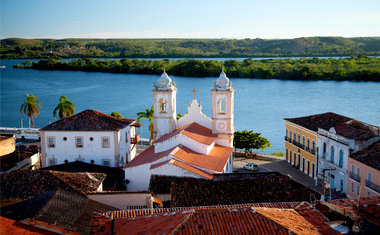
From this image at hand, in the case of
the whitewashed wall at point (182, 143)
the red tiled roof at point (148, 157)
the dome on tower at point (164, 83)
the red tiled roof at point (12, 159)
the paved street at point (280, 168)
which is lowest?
the paved street at point (280, 168)

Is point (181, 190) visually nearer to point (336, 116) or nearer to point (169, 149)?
point (169, 149)

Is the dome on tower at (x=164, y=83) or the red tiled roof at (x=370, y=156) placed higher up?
the dome on tower at (x=164, y=83)

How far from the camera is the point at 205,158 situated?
24.5 m

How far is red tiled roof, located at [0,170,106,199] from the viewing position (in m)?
19.5

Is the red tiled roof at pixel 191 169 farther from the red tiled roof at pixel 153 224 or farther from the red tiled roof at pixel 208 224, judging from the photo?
the red tiled roof at pixel 208 224

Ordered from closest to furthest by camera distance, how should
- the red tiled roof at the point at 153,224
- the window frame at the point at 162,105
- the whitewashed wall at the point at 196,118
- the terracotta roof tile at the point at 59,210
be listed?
the red tiled roof at the point at 153,224 → the terracotta roof tile at the point at 59,210 → the window frame at the point at 162,105 → the whitewashed wall at the point at 196,118

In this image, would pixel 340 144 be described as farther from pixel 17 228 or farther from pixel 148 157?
pixel 17 228

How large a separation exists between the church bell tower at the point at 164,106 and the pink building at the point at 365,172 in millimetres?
11896

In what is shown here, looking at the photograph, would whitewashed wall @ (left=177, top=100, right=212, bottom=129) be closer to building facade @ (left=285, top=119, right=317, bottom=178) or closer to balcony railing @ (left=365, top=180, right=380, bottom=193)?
building facade @ (left=285, top=119, right=317, bottom=178)

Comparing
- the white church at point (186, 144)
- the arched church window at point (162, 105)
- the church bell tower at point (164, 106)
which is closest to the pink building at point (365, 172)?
the white church at point (186, 144)

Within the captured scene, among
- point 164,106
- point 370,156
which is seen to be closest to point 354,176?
point 370,156

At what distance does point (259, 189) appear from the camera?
61.3 feet

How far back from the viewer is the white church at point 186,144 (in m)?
22.4

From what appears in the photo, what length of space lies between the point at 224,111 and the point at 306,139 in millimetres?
6490
